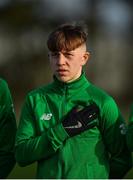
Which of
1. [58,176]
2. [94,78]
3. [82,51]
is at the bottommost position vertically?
[94,78]

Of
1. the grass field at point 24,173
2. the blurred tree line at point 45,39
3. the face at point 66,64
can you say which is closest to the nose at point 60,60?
the face at point 66,64

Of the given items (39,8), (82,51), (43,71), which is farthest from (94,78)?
(82,51)

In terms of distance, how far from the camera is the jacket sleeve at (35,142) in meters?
4.04

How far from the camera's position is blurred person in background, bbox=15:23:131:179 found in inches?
160

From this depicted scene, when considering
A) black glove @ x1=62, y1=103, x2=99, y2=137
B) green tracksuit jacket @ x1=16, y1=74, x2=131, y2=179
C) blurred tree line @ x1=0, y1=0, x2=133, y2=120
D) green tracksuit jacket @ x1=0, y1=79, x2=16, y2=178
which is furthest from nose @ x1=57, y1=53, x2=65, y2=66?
blurred tree line @ x1=0, y1=0, x2=133, y2=120

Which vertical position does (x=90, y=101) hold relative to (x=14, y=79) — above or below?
above

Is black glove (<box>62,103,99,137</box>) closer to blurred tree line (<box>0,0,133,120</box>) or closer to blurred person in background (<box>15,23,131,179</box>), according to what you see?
blurred person in background (<box>15,23,131,179</box>)

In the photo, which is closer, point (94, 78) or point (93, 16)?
point (94, 78)

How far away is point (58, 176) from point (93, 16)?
20.5 meters

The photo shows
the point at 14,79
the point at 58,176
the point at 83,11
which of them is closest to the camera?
the point at 58,176

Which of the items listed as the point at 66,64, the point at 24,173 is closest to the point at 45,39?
the point at 24,173

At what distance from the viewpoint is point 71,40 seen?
421 cm

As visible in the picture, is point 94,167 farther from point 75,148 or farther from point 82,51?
point 82,51

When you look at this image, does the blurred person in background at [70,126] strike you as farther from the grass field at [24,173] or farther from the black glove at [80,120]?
the grass field at [24,173]
